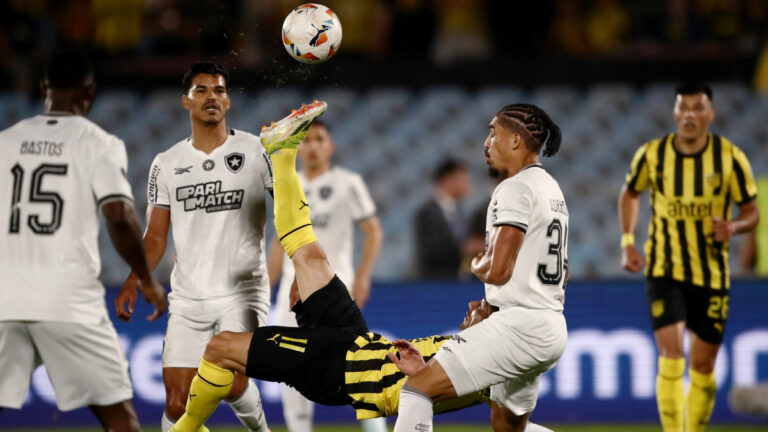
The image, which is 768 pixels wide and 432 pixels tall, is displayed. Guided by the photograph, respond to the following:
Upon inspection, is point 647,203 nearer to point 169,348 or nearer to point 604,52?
point 604,52

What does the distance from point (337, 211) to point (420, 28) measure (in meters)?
5.60

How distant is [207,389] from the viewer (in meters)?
5.05

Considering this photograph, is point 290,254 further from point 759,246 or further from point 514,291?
point 759,246

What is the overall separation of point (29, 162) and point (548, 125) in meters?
2.58

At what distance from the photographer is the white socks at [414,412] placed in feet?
15.7

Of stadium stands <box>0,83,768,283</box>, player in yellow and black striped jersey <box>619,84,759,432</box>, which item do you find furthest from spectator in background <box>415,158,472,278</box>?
player in yellow and black striped jersey <box>619,84,759,432</box>

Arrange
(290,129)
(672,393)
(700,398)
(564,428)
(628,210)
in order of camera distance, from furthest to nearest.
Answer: (564,428) < (628,210) < (700,398) < (672,393) < (290,129)

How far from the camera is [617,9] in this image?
12.8 meters

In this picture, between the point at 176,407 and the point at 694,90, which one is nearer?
the point at 176,407

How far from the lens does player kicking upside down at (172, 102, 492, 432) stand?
16.5 ft

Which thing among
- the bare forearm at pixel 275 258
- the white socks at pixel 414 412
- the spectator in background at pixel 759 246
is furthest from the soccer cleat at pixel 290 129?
the spectator in background at pixel 759 246

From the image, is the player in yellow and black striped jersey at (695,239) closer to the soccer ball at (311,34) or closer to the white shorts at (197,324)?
the soccer ball at (311,34)

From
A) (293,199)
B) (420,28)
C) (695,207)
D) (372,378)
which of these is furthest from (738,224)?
(420,28)

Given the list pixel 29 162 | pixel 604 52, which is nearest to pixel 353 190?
pixel 29 162
